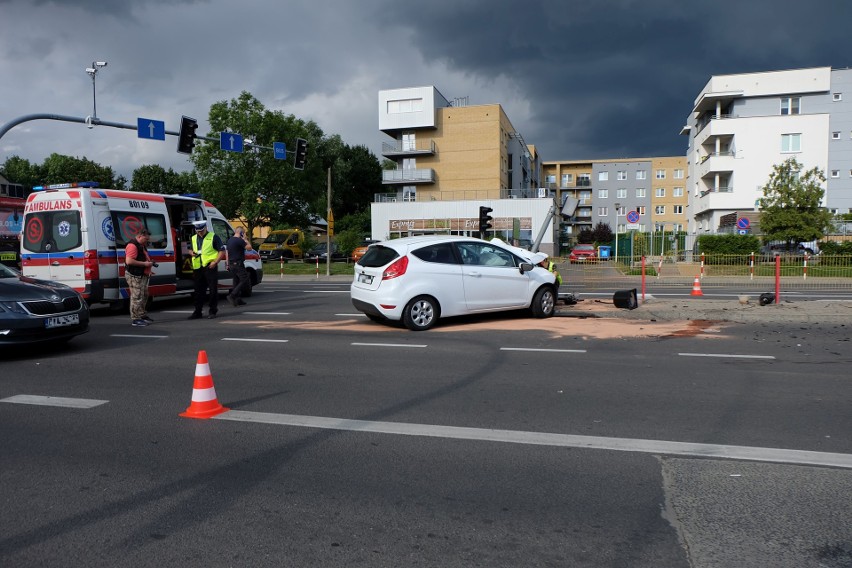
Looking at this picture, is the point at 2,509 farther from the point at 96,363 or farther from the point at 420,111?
the point at 420,111

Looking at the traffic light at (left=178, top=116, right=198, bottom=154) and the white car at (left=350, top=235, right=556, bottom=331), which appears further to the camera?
the traffic light at (left=178, top=116, right=198, bottom=154)

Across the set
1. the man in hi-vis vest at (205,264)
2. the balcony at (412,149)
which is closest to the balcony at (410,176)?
the balcony at (412,149)

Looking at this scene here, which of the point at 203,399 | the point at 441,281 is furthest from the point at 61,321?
the point at 441,281

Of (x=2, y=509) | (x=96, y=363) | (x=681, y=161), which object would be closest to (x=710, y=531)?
(x=2, y=509)

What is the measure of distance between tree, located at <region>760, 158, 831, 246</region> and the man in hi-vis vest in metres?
31.7

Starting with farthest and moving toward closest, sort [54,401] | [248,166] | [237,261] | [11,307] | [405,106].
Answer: [405,106] < [248,166] < [237,261] < [11,307] < [54,401]

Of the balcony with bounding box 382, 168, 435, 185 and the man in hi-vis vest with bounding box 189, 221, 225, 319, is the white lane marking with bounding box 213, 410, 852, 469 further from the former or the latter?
the balcony with bounding box 382, 168, 435, 185

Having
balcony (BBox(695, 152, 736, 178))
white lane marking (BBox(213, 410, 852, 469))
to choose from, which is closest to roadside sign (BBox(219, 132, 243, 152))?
white lane marking (BBox(213, 410, 852, 469))

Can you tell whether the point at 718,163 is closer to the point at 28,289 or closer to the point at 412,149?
the point at 412,149

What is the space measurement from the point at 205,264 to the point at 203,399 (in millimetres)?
7741

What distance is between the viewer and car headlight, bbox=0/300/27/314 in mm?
8329

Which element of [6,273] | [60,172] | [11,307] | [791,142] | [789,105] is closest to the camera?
[11,307]

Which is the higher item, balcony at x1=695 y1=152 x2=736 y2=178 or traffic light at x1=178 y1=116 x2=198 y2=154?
balcony at x1=695 y1=152 x2=736 y2=178

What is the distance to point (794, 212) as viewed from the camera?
34.5 m
